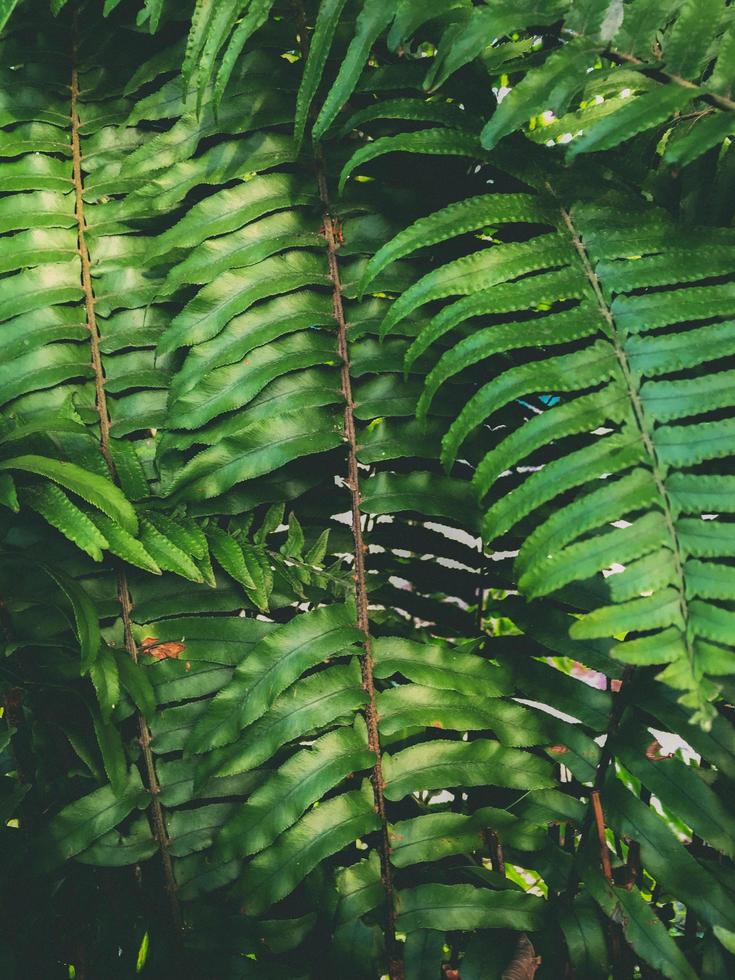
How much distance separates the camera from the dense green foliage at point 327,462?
0.82m

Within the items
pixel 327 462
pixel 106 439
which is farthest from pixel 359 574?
pixel 106 439

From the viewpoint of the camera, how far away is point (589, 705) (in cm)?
94

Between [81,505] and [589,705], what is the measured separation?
2.06 feet

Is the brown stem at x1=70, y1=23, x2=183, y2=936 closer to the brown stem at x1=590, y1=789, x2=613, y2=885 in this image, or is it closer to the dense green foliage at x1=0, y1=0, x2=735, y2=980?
the dense green foliage at x1=0, y1=0, x2=735, y2=980

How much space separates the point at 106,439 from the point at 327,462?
27 cm

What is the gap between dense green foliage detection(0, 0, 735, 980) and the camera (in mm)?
822

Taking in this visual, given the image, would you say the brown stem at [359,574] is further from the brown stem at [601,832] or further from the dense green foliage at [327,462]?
the brown stem at [601,832]

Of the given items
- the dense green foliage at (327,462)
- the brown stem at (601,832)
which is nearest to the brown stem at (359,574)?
the dense green foliage at (327,462)

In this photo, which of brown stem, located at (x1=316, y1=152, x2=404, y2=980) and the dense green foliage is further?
brown stem, located at (x1=316, y1=152, x2=404, y2=980)

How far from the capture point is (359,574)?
96 cm

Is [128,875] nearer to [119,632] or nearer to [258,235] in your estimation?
[119,632]

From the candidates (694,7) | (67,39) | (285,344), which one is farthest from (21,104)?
(694,7)

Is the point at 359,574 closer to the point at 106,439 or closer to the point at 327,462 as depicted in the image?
the point at 327,462

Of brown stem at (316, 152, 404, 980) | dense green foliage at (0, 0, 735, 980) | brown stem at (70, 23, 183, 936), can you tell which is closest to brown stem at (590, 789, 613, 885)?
dense green foliage at (0, 0, 735, 980)
